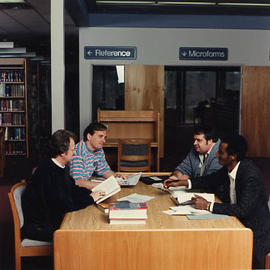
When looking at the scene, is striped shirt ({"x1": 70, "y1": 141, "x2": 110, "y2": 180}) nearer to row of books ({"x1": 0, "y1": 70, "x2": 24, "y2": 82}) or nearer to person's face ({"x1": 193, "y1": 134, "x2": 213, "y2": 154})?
person's face ({"x1": 193, "y1": 134, "x2": 213, "y2": 154})

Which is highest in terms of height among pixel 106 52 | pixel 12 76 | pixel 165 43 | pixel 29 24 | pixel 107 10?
pixel 107 10

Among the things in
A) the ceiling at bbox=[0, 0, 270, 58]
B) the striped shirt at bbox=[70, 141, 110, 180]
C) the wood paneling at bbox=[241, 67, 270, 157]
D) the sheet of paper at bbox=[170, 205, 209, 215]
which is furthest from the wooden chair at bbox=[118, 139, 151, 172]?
the wood paneling at bbox=[241, 67, 270, 157]

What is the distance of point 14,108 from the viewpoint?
32.2 feet

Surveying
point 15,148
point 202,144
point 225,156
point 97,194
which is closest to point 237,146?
point 225,156

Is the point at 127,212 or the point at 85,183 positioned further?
the point at 85,183

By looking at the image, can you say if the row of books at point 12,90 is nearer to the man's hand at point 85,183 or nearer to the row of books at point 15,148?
the row of books at point 15,148

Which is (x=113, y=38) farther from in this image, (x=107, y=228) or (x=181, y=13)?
A: (x=107, y=228)

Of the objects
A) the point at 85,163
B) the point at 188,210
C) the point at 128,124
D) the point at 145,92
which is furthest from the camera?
the point at 145,92

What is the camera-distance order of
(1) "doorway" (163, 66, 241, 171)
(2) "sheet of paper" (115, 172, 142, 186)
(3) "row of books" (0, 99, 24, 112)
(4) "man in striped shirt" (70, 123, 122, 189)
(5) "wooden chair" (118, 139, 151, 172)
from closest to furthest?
(2) "sheet of paper" (115, 172, 142, 186), (4) "man in striped shirt" (70, 123, 122, 189), (5) "wooden chair" (118, 139, 151, 172), (3) "row of books" (0, 99, 24, 112), (1) "doorway" (163, 66, 241, 171)

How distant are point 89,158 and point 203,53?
600 cm

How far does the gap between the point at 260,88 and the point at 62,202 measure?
7743 millimetres

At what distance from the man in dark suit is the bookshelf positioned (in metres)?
7.54

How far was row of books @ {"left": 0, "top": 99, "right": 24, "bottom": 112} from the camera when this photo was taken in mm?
9773

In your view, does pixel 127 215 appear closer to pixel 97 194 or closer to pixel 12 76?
pixel 97 194
